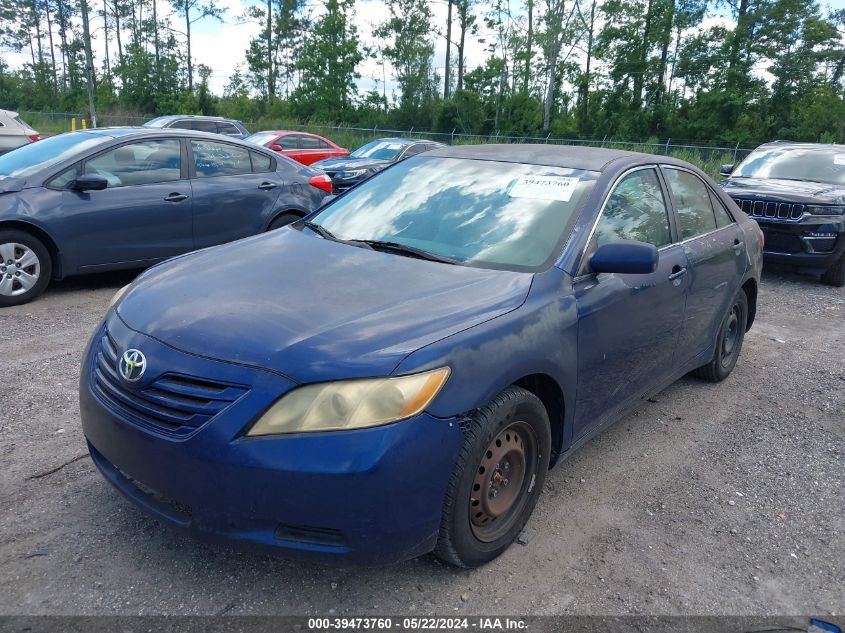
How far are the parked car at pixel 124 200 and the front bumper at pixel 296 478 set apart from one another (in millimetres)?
4422

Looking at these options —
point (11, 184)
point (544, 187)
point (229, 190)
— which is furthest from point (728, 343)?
point (11, 184)

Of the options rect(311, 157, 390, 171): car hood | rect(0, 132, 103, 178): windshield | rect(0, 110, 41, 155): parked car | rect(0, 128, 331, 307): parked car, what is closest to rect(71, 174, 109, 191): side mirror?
rect(0, 128, 331, 307): parked car

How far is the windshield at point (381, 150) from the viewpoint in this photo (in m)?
15.6

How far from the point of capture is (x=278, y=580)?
2697 mm

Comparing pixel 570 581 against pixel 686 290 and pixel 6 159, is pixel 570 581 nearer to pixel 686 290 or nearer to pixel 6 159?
pixel 686 290

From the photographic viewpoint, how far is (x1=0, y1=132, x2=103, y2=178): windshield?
6.36 metres

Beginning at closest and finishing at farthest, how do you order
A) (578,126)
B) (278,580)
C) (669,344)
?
(278,580) < (669,344) < (578,126)

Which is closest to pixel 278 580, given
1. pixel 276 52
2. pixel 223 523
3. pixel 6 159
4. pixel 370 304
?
pixel 223 523

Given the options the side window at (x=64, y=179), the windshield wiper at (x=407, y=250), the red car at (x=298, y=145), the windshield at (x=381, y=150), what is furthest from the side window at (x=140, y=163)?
the red car at (x=298, y=145)

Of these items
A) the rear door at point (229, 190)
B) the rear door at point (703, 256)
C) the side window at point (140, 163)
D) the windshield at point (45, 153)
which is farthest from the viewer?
the rear door at point (229, 190)

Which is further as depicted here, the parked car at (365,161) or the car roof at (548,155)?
the parked car at (365,161)

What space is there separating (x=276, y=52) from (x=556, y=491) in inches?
2433

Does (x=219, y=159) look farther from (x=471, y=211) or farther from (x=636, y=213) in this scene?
(x=636, y=213)

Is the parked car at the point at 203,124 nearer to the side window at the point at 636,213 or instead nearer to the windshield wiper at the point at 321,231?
the windshield wiper at the point at 321,231
